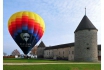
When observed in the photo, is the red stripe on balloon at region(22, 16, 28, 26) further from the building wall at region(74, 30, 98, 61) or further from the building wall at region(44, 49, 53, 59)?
the building wall at region(44, 49, 53, 59)

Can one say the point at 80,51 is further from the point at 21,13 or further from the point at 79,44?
the point at 21,13

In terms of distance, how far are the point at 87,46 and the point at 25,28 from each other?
21.4m

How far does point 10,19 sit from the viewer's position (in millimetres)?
19781

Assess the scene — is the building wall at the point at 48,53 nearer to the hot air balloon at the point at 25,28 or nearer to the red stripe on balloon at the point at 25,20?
the hot air balloon at the point at 25,28

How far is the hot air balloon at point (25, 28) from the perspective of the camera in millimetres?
19281

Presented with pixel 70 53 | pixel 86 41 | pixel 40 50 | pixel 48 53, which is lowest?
pixel 48 53

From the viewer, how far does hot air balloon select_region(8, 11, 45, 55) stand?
19281 mm

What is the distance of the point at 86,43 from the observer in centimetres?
3769

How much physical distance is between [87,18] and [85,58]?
9.40 metres

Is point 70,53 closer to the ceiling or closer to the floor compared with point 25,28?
closer to the floor

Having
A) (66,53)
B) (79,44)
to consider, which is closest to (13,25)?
(79,44)

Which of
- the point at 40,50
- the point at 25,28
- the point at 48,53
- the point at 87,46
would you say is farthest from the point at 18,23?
the point at 40,50

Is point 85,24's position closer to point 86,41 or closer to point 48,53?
point 86,41

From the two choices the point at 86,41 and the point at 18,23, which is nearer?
the point at 18,23
